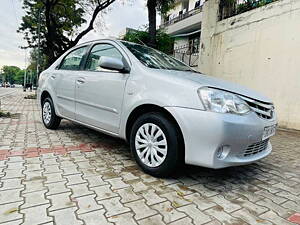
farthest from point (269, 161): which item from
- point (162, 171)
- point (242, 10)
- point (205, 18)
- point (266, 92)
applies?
point (205, 18)

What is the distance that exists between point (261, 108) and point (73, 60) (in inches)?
117

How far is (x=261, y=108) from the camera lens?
2.40 metres

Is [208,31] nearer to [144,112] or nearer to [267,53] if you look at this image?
[267,53]

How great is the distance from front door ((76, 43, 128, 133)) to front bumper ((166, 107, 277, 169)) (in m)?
0.82

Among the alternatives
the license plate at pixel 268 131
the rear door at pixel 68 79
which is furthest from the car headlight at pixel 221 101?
the rear door at pixel 68 79

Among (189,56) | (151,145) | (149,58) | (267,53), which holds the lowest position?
(151,145)

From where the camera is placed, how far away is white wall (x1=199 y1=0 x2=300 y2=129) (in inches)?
236

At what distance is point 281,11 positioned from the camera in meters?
6.29

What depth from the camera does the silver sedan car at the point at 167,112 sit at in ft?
6.86

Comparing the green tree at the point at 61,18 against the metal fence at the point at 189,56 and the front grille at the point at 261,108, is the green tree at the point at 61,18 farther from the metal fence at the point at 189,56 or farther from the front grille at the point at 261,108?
the front grille at the point at 261,108

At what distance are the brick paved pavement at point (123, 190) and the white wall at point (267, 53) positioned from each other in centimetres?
341

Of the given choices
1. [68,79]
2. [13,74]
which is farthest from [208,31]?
[13,74]

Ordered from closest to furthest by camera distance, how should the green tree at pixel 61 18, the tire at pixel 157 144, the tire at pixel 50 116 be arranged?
the tire at pixel 157 144, the tire at pixel 50 116, the green tree at pixel 61 18

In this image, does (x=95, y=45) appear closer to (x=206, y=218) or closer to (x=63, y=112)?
(x=63, y=112)
